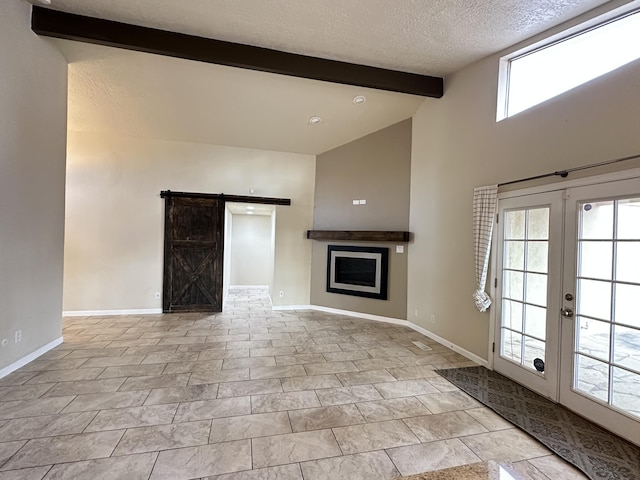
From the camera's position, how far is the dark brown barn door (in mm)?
5762

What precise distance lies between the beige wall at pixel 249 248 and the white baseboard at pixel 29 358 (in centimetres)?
527

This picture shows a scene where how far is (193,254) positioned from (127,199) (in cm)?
159

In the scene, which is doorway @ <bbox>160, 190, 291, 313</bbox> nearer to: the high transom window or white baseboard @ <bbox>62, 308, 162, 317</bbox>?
white baseboard @ <bbox>62, 308, 162, 317</bbox>

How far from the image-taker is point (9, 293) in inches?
119

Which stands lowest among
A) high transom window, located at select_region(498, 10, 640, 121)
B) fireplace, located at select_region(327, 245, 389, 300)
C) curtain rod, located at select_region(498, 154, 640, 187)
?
fireplace, located at select_region(327, 245, 389, 300)

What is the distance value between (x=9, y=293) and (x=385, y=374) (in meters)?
4.08

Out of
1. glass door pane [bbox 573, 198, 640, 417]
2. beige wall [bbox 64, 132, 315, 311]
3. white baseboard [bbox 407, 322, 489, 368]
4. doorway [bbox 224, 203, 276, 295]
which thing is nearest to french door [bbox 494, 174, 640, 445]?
glass door pane [bbox 573, 198, 640, 417]

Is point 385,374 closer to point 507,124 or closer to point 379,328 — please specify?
point 379,328

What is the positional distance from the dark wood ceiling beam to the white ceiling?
0.09 meters

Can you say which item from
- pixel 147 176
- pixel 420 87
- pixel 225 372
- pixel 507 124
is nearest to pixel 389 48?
pixel 420 87

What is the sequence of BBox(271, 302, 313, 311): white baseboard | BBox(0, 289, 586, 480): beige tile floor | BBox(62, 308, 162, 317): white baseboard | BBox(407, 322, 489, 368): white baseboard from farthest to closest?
BBox(271, 302, 313, 311): white baseboard < BBox(62, 308, 162, 317): white baseboard < BBox(407, 322, 489, 368): white baseboard < BBox(0, 289, 586, 480): beige tile floor

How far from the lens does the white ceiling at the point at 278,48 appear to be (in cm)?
305

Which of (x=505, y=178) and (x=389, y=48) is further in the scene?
(x=389, y=48)

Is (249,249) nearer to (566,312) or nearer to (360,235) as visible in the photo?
(360,235)
